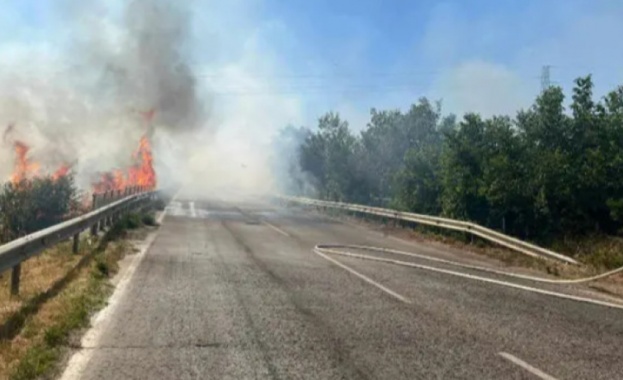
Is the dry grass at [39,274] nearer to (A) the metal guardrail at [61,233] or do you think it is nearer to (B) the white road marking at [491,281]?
(A) the metal guardrail at [61,233]

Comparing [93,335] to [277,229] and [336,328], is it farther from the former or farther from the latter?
[277,229]

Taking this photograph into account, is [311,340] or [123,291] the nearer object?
[311,340]

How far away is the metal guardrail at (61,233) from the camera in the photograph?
8.02m

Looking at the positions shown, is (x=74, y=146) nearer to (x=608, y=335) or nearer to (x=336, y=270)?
(x=336, y=270)

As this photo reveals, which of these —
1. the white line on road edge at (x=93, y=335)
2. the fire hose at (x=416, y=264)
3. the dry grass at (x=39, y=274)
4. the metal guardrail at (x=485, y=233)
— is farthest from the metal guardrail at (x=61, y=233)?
the metal guardrail at (x=485, y=233)

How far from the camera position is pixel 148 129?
39.2m

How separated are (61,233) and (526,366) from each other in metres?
8.48

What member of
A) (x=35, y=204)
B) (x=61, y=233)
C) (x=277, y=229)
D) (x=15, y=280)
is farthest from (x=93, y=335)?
(x=35, y=204)

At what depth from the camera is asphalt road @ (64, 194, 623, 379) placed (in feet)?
18.5

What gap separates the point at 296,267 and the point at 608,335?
245 inches

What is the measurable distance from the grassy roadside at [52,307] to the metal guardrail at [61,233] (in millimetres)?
464

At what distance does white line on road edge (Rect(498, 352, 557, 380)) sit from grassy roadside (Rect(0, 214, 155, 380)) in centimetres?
426

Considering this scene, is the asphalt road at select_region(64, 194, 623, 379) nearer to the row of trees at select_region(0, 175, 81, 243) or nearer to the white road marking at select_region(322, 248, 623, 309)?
the white road marking at select_region(322, 248, 623, 309)

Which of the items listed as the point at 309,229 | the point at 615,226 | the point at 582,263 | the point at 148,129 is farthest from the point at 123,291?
the point at 148,129
